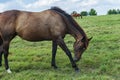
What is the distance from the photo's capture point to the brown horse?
29.8 ft

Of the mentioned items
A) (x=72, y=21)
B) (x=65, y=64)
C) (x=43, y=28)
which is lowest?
(x=65, y=64)

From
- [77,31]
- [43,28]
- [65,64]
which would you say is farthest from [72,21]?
[65,64]

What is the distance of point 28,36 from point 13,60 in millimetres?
2092

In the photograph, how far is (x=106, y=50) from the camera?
39.0 ft

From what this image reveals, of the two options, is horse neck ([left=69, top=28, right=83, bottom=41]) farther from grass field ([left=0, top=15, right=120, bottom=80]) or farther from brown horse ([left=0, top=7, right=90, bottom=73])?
grass field ([left=0, top=15, right=120, bottom=80])

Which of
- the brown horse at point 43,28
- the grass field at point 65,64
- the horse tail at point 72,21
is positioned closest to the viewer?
the grass field at point 65,64

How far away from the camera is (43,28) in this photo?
9.15 metres

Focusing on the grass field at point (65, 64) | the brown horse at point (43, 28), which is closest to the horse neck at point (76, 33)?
the brown horse at point (43, 28)

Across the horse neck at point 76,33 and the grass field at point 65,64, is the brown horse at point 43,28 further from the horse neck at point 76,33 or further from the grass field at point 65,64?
the grass field at point 65,64

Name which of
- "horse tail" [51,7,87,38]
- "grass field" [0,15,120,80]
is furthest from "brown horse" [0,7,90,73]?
"grass field" [0,15,120,80]

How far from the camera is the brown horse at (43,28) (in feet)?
29.8

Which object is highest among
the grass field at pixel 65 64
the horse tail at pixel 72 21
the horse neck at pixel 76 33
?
the horse tail at pixel 72 21

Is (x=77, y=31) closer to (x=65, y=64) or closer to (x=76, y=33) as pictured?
(x=76, y=33)

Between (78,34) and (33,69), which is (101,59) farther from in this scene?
(33,69)
